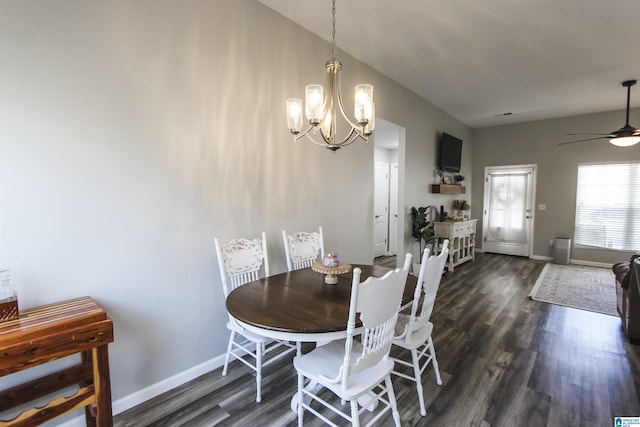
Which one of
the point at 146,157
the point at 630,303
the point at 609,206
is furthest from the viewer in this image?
the point at 609,206

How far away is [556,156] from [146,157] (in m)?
7.62

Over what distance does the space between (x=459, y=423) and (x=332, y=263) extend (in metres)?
1.26

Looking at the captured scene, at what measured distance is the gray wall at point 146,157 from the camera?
1566 millimetres

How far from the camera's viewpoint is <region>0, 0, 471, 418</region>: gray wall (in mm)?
1566

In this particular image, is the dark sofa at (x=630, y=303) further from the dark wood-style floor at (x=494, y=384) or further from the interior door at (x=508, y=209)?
the interior door at (x=508, y=209)

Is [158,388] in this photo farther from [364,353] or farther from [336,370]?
[364,353]

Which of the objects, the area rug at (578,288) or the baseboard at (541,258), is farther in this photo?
the baseboard at (541,258)

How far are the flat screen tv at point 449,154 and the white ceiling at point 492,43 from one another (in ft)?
2.88

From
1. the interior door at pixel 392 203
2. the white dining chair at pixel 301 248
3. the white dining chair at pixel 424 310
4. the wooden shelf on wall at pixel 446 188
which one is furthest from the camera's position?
the interior door at pixel 392 203

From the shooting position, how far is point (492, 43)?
10.4 feet

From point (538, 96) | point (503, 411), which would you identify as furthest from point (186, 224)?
point (538, 96)

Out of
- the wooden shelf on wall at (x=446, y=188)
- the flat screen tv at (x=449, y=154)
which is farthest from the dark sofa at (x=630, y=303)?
the flat screen tv at (x=449, y=154)

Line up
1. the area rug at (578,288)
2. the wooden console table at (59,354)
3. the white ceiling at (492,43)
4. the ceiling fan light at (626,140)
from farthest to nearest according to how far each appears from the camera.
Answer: the ceiling fan light at (626,140)
the area rug at (578,288)
the white ceiling at (492,43)
the wooden console table at (59,354)

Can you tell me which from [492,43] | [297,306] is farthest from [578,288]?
[297,306]
